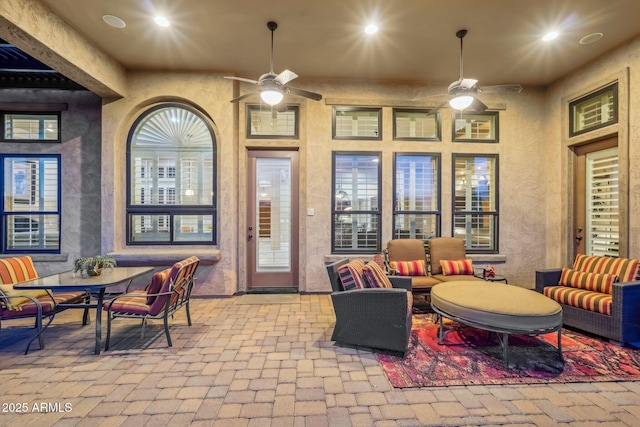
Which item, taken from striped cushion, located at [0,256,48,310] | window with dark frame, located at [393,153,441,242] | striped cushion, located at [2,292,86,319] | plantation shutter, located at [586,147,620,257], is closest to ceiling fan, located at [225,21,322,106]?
window with dark frame, located at [393,153,441,242]

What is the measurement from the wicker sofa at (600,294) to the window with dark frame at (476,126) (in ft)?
7.97

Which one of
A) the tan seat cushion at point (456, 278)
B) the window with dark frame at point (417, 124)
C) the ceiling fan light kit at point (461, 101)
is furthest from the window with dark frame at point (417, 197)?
the ceiling fan light kit at point (461, 101)

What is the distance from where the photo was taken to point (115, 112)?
4527mm

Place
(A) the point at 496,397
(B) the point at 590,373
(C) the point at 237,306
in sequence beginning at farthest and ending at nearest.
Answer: (C) the point at 237,306 < (B) the point at 590,373 < (A) the point at 496,397

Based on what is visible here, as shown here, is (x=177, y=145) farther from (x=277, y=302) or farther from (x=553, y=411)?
(x=553, y=411)

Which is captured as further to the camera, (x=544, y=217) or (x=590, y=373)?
(x=544, y=217)

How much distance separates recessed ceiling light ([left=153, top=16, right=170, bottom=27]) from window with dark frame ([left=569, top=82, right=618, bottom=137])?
19.5ft

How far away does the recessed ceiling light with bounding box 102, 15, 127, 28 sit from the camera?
3.33m

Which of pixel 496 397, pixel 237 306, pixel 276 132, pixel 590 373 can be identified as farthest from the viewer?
pixel 276 132

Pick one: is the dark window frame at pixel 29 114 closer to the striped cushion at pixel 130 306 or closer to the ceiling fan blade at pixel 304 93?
the striped cushion at pixel 130 306

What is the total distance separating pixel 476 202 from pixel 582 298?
87.7 inches

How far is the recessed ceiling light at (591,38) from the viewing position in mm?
3650

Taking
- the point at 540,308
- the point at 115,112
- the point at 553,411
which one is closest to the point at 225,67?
the point at 115,112

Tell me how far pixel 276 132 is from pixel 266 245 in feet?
6.40
